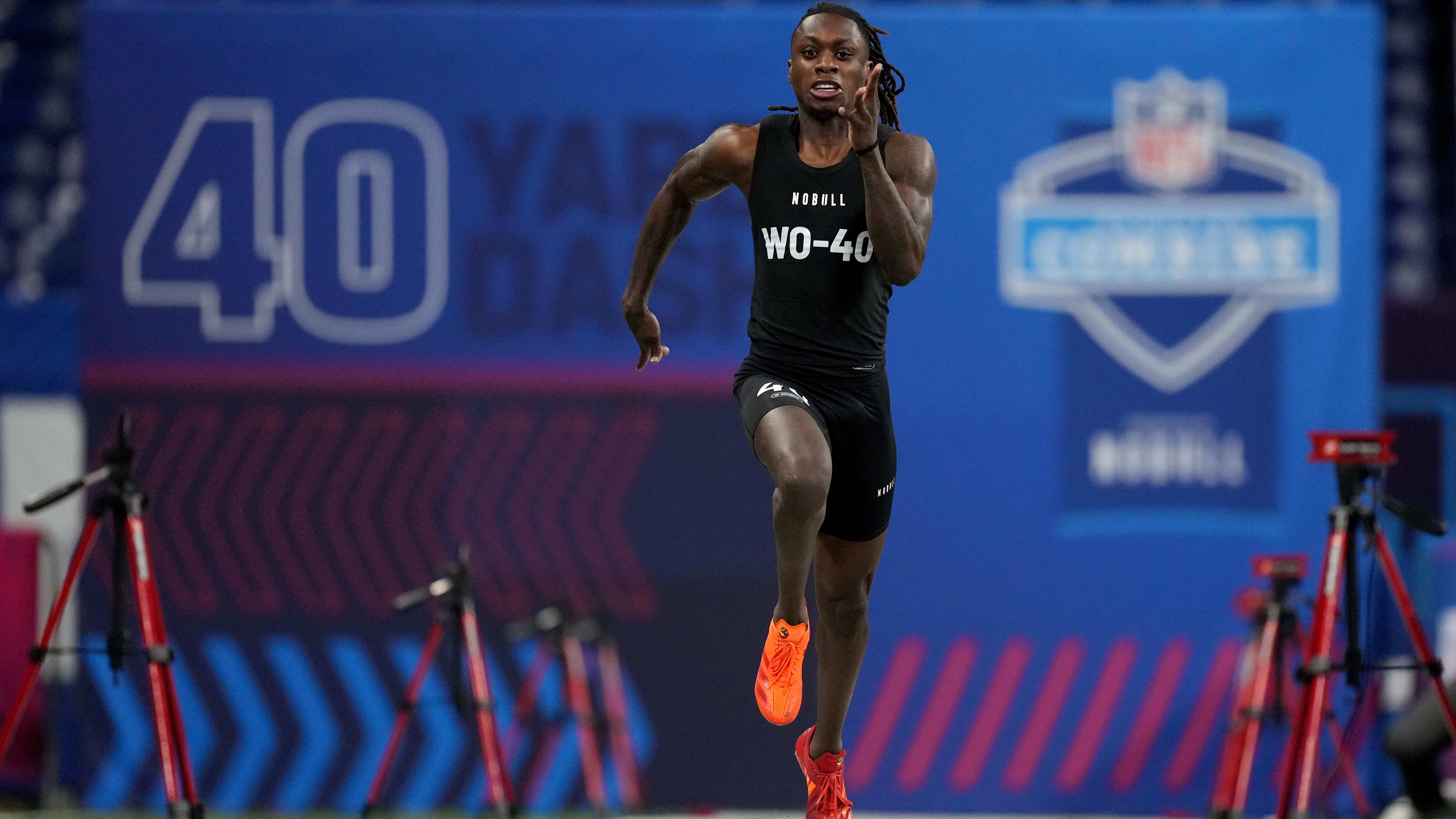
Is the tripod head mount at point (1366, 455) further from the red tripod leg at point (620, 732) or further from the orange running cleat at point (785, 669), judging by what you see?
the red tripod leg at point (620, 732)

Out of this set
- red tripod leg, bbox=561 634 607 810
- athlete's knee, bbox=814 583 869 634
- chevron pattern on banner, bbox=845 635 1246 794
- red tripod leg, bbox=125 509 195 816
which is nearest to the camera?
athlete's knee, bbox=814 583 869 634

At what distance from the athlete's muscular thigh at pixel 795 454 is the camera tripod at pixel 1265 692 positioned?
301 cm

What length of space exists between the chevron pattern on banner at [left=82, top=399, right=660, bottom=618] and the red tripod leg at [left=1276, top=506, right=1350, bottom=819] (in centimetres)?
364

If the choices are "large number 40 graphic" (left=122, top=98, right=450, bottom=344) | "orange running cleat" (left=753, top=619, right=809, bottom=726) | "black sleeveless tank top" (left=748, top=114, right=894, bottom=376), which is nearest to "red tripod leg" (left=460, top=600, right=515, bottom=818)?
"large number 40 graphic" (left=122, top=98, right=450, bottom=344)

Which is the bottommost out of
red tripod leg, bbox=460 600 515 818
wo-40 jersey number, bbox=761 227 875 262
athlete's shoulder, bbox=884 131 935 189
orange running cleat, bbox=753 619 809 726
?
red tripod leg, bbox=460 600 515 818

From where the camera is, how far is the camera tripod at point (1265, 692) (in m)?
6.54

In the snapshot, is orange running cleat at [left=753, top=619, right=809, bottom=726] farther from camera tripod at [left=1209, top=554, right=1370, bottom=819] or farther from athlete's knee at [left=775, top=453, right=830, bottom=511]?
camera tripod at [left=1209, top=554, right=1370, bottom=819]

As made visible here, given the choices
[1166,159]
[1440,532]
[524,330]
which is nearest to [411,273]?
[524,330]

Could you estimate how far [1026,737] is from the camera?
8.02 m

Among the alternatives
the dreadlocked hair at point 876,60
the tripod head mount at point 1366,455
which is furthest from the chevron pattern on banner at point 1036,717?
the dreadlocked hair at point 876,60

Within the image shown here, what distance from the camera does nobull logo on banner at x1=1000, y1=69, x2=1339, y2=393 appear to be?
311 inches

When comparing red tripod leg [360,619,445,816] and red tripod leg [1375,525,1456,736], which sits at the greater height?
red tripod leg [1375,525,1456,736]

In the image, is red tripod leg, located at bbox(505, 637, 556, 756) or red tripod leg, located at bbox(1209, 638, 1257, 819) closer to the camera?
red tripod leg, located at bbox(1209, 638, 1257, 819)

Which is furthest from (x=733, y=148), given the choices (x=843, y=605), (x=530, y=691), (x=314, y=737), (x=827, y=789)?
(x=314, y=737)
